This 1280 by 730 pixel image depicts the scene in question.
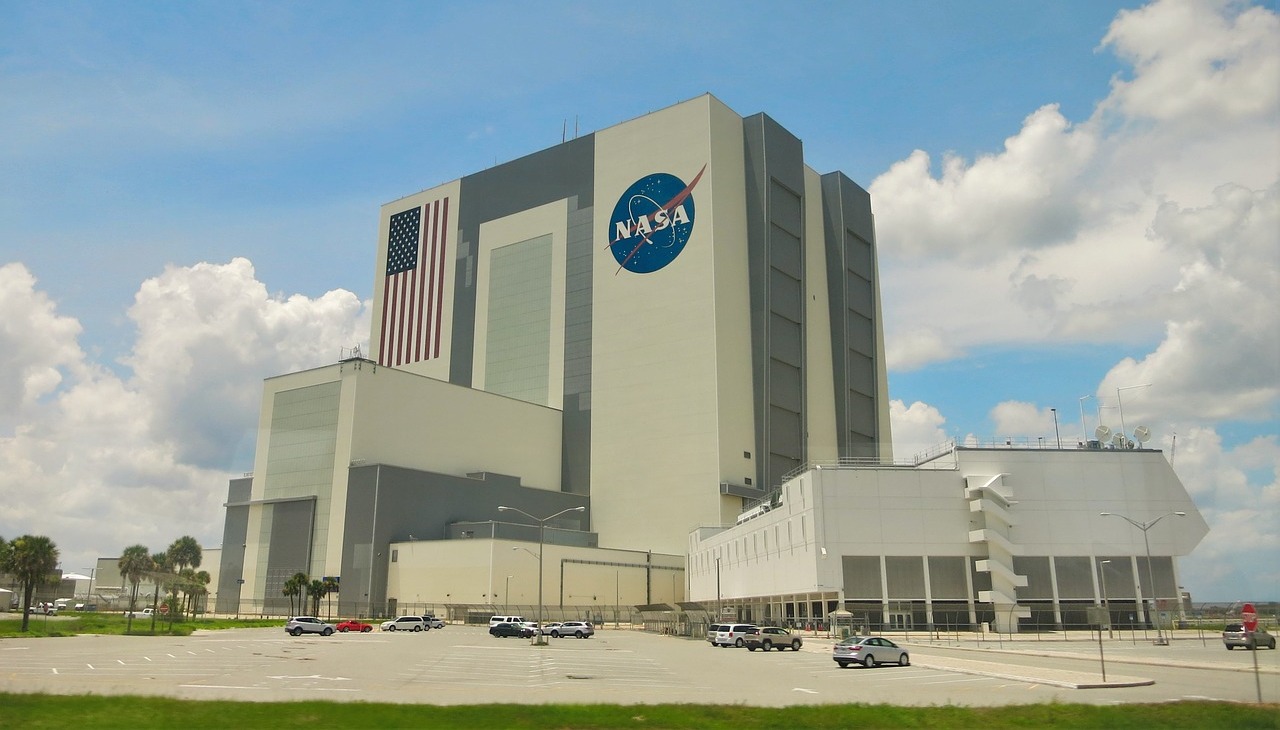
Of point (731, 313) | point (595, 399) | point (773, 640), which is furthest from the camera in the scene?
point (595, 399)

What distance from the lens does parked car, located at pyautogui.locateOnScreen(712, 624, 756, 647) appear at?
61125 millimetres

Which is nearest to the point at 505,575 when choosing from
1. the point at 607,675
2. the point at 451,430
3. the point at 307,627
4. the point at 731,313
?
the point at 451,430

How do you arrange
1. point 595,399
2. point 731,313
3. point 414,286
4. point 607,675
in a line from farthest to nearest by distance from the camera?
point 414,286, point 595,399, point 731,313, point 607,675

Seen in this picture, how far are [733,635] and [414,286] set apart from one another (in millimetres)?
100473

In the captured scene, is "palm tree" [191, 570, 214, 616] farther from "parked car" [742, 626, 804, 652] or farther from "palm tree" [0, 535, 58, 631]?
"parked car" [742, 626, 804, 652]

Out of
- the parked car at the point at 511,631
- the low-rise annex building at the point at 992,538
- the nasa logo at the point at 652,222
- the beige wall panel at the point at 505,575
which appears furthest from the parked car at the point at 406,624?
the nasa logo at the point at 652,222

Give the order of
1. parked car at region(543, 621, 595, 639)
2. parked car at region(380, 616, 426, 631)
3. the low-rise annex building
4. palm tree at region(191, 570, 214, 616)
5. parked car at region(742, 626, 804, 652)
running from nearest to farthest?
parked car at region(742, 626, 804, 652), parked car at region(543, 621, 595, 639), the low-rise annex building, parked car at region(380, 616, 426, 631), palm tree at region(191, 570, 214, 616)

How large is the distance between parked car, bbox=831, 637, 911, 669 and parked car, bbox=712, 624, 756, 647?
19467 mm

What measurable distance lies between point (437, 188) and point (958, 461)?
98363 mm

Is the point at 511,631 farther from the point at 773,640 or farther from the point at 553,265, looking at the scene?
the point at 553,265

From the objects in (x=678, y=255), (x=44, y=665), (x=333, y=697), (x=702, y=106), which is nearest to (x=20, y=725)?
(x=333, y=697)

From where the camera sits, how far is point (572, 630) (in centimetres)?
7312

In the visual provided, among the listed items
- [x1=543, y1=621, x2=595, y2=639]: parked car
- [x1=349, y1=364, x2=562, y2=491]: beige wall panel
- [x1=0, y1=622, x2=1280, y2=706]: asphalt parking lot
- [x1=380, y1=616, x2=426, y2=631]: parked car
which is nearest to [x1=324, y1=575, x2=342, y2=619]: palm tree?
[x1=349, y1=364, x2=562, y2=491]: beige wall panel

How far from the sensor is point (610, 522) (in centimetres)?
12156
